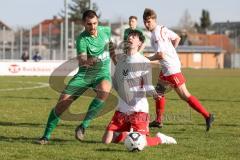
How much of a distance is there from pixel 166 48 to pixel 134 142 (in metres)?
3.09

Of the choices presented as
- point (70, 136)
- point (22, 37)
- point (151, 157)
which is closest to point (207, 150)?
point (151, 157)

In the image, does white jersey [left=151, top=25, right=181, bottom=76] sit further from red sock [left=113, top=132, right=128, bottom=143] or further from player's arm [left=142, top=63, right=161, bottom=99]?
red sock [left=113, top=132, right=128, bottom=143]

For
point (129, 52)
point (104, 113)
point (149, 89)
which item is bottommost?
point (104, 113)

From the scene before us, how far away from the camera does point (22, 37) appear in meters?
45.1

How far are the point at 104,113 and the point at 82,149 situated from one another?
5662mm

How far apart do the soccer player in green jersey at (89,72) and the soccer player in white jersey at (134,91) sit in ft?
2.08

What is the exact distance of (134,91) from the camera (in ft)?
28.0

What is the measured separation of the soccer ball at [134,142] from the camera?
25.9ft

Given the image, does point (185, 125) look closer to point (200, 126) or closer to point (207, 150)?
point (200, 126)

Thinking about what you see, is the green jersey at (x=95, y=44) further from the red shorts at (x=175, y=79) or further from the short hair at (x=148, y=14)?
the red shorts at (x=175, y=79)

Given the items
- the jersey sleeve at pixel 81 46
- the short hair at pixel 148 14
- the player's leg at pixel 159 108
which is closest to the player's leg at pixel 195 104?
the player's leg at pixel 159 108

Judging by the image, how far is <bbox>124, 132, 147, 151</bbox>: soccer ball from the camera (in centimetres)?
790

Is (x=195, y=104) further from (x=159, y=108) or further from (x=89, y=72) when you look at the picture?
(x=89, y=72)

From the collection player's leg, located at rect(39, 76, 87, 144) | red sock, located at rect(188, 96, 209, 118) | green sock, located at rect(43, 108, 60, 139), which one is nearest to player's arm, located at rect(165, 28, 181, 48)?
red sock, located at rect(188, 96, 209, 118)
